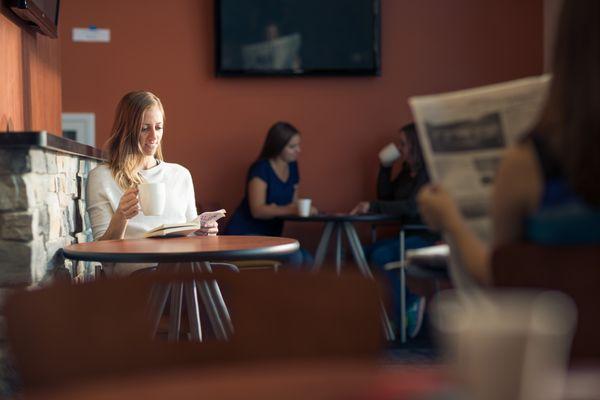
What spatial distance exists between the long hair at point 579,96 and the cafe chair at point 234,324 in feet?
1.25

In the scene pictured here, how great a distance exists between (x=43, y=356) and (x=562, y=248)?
718mm

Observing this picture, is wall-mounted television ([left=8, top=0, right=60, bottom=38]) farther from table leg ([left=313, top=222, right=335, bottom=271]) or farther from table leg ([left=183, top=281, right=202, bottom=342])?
table leg ([left=313, top=222, right=335, bottom=271])

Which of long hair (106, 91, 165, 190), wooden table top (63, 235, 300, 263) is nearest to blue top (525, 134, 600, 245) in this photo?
wooden table top (63, 235, 300, 263)

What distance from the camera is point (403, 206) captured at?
537cm

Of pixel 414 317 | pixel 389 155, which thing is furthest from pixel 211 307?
pixel 389 155

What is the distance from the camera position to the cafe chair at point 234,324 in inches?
44.5

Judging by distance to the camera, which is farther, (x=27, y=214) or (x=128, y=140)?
(x=128, y=140)

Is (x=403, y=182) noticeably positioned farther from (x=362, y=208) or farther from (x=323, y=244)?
(x=323, y=244)

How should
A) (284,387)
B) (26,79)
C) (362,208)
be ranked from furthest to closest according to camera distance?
(362,208), (26,79), (284,387)

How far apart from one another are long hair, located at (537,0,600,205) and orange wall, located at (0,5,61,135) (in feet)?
8.10

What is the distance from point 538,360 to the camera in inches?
19.7

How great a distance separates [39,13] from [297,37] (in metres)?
2.82

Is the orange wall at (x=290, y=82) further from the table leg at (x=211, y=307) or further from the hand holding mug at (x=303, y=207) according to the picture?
the table leg at (x=211, y=307)

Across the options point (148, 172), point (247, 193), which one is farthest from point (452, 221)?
point (247, 193)
